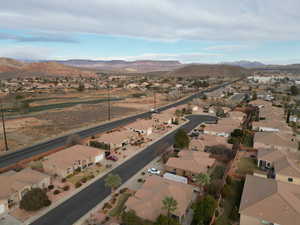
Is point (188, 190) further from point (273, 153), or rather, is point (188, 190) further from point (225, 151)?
point (273, 153)

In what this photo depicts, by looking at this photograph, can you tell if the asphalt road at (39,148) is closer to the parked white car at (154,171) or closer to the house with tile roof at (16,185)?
the house with tile roof at (16,185)

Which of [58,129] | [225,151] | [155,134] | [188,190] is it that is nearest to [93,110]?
[58,129]

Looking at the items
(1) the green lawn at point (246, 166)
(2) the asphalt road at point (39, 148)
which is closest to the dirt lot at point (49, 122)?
(2) the asphalt road at point (39, 148)

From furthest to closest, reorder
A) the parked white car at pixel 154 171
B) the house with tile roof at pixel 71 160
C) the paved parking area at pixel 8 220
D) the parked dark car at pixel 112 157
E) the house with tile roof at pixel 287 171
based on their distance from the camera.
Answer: the parked dark car at pixel 112 157 < the parked white car at pixel 154 171 < the house with tile roof at pixel 71 160 < the house with tile roof at pixel 287 171 < the paved parking area at pixel 8 220

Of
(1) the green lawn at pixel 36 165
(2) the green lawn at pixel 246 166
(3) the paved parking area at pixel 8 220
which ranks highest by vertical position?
(1) the green lawn at pixel 36 165

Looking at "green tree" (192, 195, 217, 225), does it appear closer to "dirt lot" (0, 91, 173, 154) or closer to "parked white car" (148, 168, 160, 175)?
"parked white car" (148, 168, 160, 175)

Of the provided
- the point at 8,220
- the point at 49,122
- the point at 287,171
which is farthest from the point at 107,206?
the point at 49,122

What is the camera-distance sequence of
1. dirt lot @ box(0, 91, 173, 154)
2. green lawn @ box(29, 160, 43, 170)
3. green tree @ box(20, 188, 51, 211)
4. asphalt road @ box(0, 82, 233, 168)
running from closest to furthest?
1. green tree @ box(20, 188, 51, 211)
2. green lawn @ box(29, 160, 43, 170)
3. asphalt road @ box(0, 82, 233, 168)
4. dirt lot @ box(0, 91, 173, 154)

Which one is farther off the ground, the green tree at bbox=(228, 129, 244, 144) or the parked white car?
the green tree at bbox=(228, 129, 244, 144)

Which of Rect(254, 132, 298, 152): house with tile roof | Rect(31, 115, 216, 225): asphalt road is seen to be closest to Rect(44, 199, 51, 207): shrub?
Rect(31, 115, 216, 225): asphalt road
